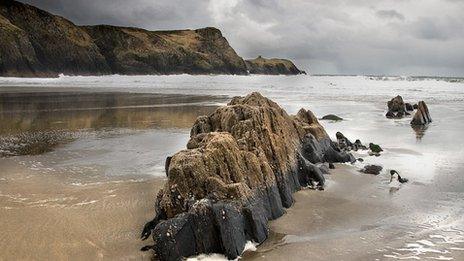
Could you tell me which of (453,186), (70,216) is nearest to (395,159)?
(453,186)

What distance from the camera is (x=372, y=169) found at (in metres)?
16.3

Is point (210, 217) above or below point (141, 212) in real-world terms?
above

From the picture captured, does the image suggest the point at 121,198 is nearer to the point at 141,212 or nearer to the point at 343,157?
the point at 141,212

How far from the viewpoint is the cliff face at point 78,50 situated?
98.4 meters

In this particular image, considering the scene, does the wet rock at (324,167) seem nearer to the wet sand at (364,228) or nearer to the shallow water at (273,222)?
the shallow water at (273,222)

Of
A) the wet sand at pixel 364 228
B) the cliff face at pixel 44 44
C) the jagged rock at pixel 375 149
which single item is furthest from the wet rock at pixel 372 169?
the cliff face at pixel 44 44

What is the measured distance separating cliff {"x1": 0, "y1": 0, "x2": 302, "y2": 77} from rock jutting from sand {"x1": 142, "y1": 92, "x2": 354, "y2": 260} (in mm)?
91599

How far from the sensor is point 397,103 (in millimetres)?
Result: 37531

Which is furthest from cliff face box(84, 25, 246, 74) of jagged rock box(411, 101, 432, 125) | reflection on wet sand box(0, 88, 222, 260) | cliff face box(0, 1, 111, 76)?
reflection on wet sand box(0, 88, 222, 260)

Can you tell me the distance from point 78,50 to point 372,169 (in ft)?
391

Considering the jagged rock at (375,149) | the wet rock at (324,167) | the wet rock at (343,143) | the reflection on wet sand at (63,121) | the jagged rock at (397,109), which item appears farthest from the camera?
the jagged rock at (397,109)

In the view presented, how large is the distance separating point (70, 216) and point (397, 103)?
32.7 meters

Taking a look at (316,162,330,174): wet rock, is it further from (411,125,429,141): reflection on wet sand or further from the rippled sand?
(411,125,429,141): reflection on wet sand

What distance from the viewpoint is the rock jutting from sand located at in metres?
8.93
